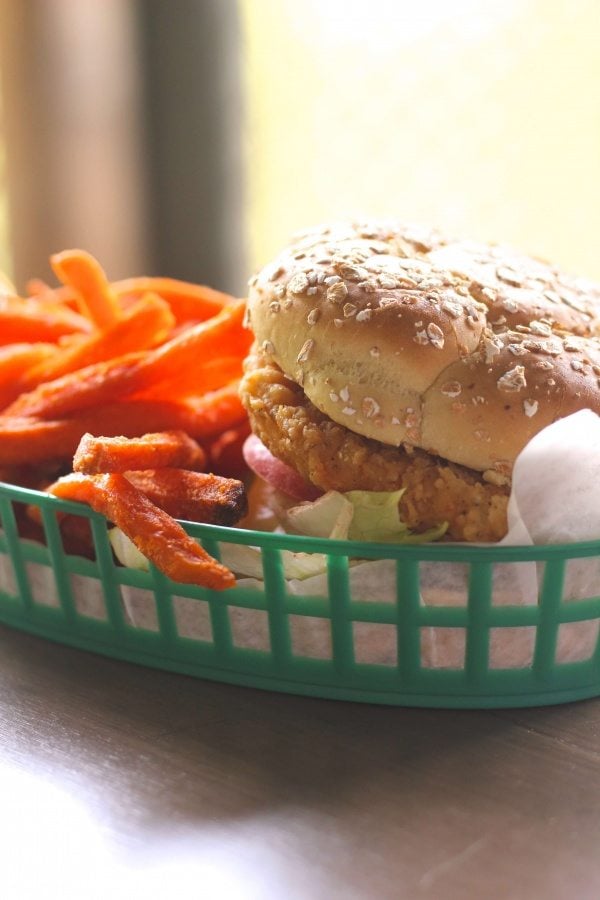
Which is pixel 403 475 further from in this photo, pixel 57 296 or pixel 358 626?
pixel 57 296

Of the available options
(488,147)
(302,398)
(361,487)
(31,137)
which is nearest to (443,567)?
(361,487)

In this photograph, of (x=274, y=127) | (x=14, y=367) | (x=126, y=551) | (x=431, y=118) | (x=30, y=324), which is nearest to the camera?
(x=126, y=551)

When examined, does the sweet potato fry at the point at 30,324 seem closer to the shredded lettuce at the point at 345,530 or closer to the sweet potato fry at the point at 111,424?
the sweet potato fry at the point at 111,424

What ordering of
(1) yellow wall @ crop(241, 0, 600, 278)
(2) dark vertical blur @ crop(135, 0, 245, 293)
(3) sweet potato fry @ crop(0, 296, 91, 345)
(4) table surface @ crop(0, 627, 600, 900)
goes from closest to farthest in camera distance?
(4) table surface @ crop(0, 627, 600, 900)
(3) sweet potato fry @ crop(0, 296, 91, 345)
(1) yellow wall @ crop(241, 0, 600, 278)
(2) dark vertical blur @ crop(135, 0, 245, 293)

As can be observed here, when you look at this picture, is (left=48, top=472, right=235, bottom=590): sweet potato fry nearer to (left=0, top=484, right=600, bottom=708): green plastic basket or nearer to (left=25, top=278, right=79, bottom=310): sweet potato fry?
(left=0, top=484, right=600, bottom=708): green plastic basket

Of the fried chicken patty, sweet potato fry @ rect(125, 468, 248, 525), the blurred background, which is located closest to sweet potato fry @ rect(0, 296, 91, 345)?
sweet potato fry @ rect(125, 468, 248, 525)

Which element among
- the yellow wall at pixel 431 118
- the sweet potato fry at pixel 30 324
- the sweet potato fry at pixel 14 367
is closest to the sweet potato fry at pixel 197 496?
the sweet potato fry at pixel 14 367

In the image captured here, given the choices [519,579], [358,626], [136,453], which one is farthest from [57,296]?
[519,579]
